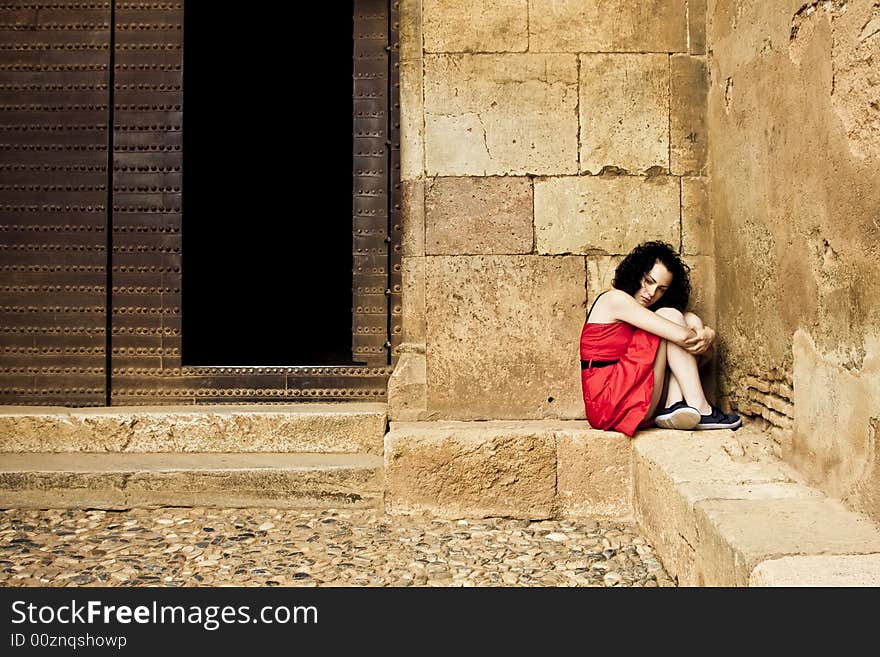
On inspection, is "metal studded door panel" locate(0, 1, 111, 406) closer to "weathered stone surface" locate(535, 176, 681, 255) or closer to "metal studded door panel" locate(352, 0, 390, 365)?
"metal studded door panel" locate(352, 0, 390, 365)

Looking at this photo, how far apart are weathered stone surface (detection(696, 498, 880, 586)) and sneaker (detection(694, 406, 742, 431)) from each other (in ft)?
3.38

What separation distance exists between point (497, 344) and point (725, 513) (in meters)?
1.88

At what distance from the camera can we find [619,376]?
159 inches

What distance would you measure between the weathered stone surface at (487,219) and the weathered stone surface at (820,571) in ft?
7.99

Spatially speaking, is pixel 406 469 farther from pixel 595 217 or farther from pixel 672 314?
pixel 595 217

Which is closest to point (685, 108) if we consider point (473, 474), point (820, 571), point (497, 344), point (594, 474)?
point (497, 344)

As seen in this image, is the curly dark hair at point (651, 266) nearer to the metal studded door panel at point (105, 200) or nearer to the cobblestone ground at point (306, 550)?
the cobblestone ground at point (306, 550)

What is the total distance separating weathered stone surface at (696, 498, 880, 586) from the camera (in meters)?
2.45

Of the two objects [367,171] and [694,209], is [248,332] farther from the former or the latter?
[694,209]

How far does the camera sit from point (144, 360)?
16.0ft

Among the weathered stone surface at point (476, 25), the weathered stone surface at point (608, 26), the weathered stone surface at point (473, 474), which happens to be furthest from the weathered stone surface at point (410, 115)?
→ the weathered stone surface at point (473, 474)

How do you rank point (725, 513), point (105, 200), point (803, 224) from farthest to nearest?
point (105, 200)
point (803, 224)
point (725, 513)

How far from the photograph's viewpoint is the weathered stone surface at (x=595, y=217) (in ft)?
14.7

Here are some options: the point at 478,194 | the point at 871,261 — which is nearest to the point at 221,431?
the point at 478,194
